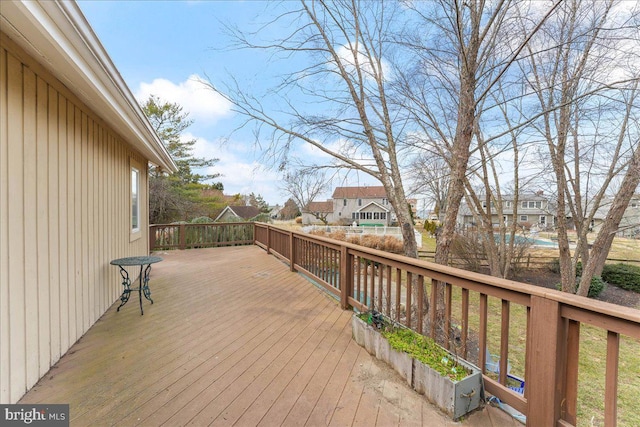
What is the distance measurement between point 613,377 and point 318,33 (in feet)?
18.3

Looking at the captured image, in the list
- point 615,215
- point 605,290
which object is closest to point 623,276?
point 605,290

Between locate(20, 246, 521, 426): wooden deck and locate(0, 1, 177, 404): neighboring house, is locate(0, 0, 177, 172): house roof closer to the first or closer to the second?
locate(0, 1, 177, 404): neighboring house

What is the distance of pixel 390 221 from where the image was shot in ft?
114

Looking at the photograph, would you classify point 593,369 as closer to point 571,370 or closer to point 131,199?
point 571,370

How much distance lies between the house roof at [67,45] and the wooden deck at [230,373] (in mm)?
2222

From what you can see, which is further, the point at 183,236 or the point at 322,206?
the point at 322,206

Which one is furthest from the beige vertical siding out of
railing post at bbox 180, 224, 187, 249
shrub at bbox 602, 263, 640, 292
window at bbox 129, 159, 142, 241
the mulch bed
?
shrub at bbox 602, 263, 640, 292

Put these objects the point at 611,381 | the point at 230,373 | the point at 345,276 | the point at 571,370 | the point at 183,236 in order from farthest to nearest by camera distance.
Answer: the point at 183,236 < the point at 345,276 < the point at 230,373 < the point at 571,370 < the point at 611,381

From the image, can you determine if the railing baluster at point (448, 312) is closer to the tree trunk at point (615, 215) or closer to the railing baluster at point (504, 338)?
the railing baluster at point (504, 338)

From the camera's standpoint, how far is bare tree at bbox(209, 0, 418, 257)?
4.91m

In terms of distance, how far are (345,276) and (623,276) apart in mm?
11500

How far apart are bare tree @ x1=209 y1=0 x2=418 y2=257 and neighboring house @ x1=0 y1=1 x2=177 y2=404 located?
2252mm

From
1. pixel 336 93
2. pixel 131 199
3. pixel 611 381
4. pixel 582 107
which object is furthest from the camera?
pixel 582 107

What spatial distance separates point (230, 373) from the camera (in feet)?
7.16
